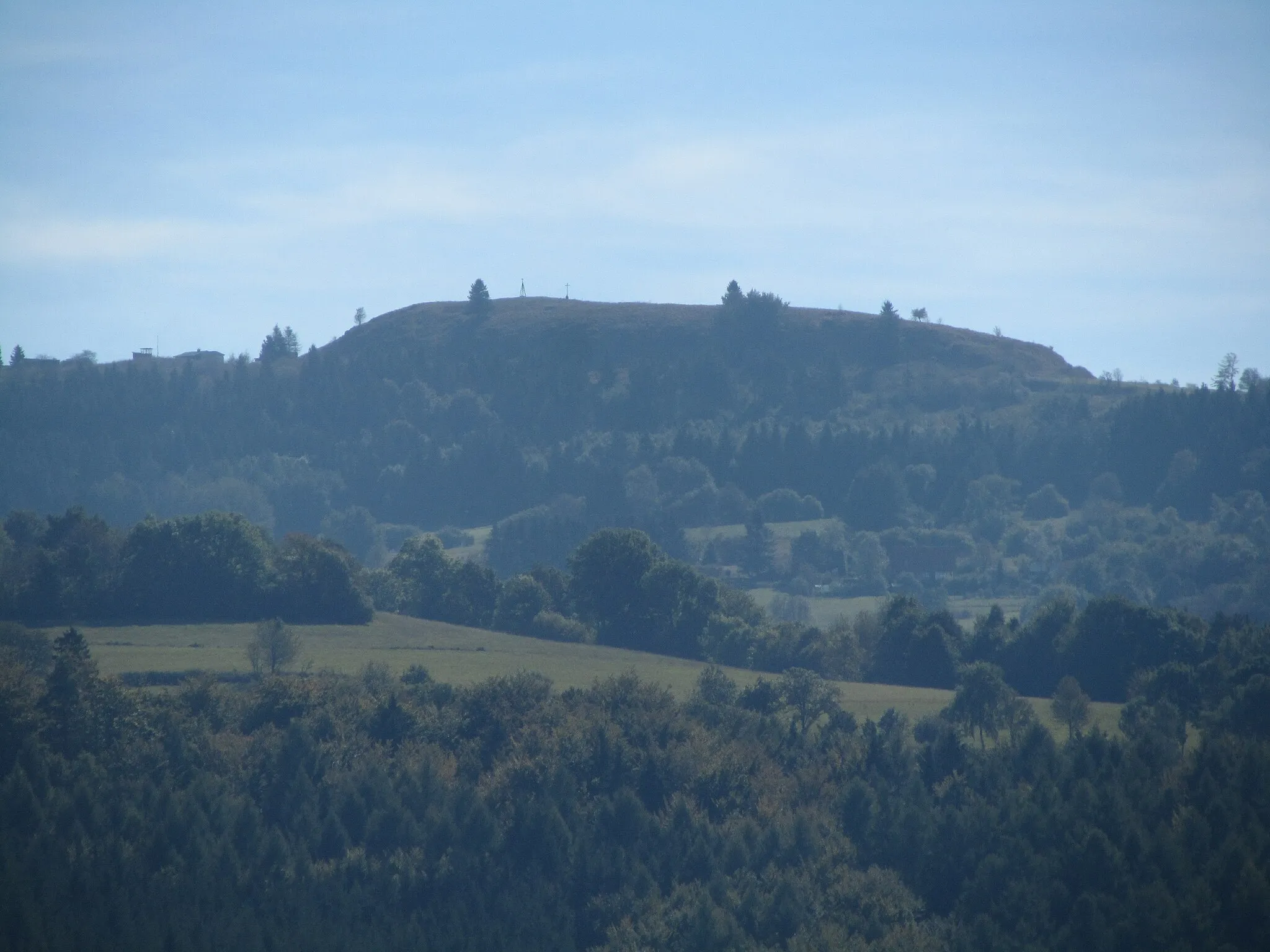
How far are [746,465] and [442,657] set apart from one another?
10737 centimetres

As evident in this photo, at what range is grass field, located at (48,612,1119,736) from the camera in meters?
58.8

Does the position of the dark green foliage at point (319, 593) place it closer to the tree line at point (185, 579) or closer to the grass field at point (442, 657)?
the tree line at point (185, 579)

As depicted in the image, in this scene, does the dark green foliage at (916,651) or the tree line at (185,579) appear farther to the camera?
the dark green foliage at (916,651)

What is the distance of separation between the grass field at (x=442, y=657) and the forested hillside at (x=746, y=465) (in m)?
62.2

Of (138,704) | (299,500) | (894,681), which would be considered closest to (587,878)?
(138,704)

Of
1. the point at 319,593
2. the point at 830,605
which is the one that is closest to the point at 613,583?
the point at 319,593

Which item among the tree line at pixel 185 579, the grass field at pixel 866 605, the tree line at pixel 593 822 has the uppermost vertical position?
the tree line at pixel 185 579

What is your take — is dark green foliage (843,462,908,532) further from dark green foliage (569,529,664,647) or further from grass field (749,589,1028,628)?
dark green foliage (569,529,664,647)

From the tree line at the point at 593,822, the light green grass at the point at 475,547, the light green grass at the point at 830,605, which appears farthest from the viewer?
the light green grass at the point at 475,547

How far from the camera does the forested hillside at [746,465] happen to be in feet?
465

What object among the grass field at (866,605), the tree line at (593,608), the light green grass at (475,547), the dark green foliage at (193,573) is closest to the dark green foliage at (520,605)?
the tree line at (593,608)

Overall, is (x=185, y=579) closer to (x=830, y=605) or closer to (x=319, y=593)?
(x=319, y=593)

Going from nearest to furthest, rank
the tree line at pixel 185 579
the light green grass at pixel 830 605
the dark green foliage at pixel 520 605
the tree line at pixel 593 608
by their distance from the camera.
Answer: the tree line at pixel 593 608, the tree line at pixel 185 579, the dark green foliage at pixel 520 605, the light green grass at pixel 830 605

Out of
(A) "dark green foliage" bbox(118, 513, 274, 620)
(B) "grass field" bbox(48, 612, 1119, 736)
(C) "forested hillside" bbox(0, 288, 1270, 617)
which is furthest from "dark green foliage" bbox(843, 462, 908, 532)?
(A) "dark green foliage" bbox(118, 513, 274, 620)
